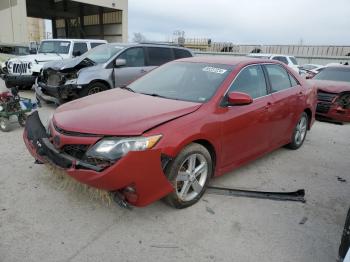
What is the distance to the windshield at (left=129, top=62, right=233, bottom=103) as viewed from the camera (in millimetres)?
3906

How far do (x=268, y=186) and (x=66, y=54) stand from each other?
9.40 m

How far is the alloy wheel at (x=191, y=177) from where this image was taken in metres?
3.41

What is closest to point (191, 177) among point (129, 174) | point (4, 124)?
point (129, 174)

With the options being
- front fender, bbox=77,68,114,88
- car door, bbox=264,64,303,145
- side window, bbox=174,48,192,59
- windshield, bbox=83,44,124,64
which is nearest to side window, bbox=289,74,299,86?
car door, bbox=264,64,303,145

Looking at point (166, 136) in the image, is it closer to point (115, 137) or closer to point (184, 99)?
point (115, 137)

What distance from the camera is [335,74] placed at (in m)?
9.76

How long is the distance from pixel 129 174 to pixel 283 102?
2.92 meters

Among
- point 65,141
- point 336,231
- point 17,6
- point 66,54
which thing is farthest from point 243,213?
point 17,6

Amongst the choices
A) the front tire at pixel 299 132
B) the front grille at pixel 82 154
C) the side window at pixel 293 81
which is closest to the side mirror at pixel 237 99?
the front grille at pixel 82 154

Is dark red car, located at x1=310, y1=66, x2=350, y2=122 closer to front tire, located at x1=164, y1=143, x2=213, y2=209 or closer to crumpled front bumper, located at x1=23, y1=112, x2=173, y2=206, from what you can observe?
front tire, located at x1=164, y1=143, x2=213, y2=209

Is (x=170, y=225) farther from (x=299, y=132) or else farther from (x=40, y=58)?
(x=40, y=58)

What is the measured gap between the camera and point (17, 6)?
22375mm

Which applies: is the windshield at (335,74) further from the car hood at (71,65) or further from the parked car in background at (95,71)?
the car hood at (71,65)

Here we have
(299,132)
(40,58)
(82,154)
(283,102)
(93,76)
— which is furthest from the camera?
(40,58)
